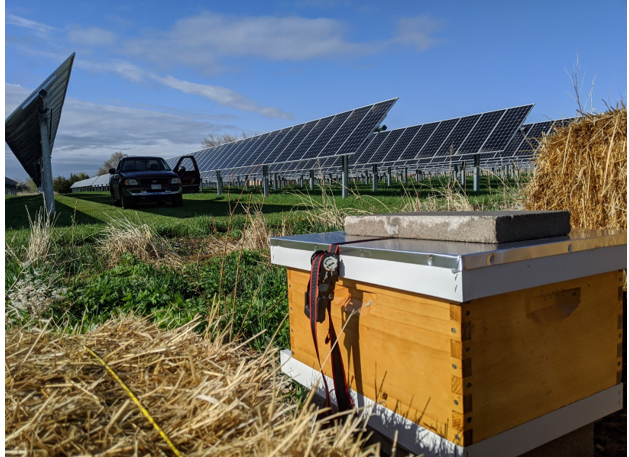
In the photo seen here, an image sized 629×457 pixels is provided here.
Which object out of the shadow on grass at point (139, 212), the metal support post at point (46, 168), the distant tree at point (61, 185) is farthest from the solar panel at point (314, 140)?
the distant tree at point (61, 185)

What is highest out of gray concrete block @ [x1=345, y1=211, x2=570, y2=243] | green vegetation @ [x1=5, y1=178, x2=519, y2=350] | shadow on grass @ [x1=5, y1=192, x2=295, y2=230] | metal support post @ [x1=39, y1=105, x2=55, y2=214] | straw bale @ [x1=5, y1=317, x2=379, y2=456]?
metal support post @ [x1=39, y1=105, x2=55, y2=214]

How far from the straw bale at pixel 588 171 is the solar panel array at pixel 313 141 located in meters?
8.36

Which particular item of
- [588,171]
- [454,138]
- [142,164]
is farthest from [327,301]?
[454,138]

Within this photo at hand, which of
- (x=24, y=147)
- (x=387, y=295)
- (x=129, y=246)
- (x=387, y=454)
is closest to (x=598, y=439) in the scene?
(x=387, y=454)

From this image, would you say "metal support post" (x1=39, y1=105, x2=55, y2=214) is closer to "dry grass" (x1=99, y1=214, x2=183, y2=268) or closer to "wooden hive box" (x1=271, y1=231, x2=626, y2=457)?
"dry grass" (x1=99, y1=214, x2=183, y2=268)

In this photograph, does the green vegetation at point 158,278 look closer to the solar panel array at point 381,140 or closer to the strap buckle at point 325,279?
the strap buckle at point 325,279

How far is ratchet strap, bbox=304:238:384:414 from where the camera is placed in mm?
1703

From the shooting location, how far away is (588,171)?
376cm

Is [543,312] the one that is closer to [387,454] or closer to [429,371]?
[429,371]

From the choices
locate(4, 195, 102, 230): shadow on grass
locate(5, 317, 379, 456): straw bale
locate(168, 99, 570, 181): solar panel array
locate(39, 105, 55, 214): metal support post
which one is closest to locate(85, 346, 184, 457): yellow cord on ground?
locate(5, 317, 379, 456): straw bale

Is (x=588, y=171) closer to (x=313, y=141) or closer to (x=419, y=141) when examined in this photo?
(x=313, y=141)

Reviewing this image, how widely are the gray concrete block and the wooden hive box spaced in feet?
0.19

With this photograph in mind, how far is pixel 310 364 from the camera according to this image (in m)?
2.08

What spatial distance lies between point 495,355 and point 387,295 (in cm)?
40
